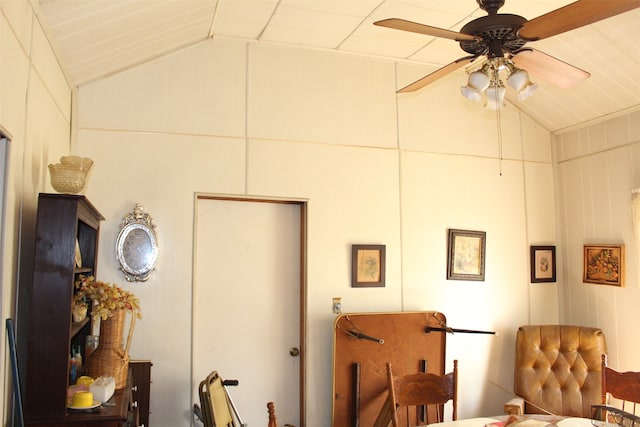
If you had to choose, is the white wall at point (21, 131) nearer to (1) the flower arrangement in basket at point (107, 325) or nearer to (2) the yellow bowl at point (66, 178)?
(2) the yellow bowl at point (66, 178)

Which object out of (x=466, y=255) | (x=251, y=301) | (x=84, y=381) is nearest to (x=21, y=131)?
(x=84, y=381)

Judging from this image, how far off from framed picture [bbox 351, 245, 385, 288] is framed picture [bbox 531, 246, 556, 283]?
1488 millimetres

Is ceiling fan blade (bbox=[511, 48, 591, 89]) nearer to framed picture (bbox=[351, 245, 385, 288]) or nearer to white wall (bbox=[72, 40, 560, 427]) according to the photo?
white wall (bbox=[72, 40, 560, 427])

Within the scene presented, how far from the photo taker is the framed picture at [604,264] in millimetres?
4262

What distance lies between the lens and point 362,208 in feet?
14.0

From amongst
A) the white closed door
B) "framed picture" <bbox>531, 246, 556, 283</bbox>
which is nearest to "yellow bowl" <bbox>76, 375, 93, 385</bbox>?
the white closed door

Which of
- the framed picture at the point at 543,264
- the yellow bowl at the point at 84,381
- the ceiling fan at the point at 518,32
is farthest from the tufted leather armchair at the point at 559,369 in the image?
the yellow bowl at the point at 84,381

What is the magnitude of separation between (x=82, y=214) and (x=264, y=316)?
5.97 ft

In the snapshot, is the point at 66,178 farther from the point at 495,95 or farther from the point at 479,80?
the point at 495,95

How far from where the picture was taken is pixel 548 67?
8.50 feet

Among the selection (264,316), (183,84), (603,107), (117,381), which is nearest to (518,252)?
(603,107)

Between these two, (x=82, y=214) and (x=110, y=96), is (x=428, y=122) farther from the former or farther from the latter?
(x=82, y=214)

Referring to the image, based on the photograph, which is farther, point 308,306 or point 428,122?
point 428,122

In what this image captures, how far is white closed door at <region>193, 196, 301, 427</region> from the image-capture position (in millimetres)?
3922
